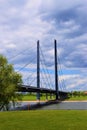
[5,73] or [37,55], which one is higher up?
[37,55]

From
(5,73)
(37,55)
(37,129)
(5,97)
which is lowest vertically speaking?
(37,129)

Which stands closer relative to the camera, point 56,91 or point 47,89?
point 47,89

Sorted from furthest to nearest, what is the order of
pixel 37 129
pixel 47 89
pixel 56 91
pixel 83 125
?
pixel 56 91, pixel 47 89, pixel 83 125, pixel 37 129

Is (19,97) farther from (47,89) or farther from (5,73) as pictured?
(47,89)

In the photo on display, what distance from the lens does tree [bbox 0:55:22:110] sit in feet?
163

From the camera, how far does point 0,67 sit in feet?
166

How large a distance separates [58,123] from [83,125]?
1.78 meters

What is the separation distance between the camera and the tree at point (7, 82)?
49.7 meters

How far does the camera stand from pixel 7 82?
50875mm

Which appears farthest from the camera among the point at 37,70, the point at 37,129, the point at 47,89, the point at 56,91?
the point at 56,91

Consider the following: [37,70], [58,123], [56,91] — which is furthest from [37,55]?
[58,123]

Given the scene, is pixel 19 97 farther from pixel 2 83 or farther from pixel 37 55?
pixel 37 55

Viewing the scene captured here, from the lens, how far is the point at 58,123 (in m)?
21.0

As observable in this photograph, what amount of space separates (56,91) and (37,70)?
785 inches
